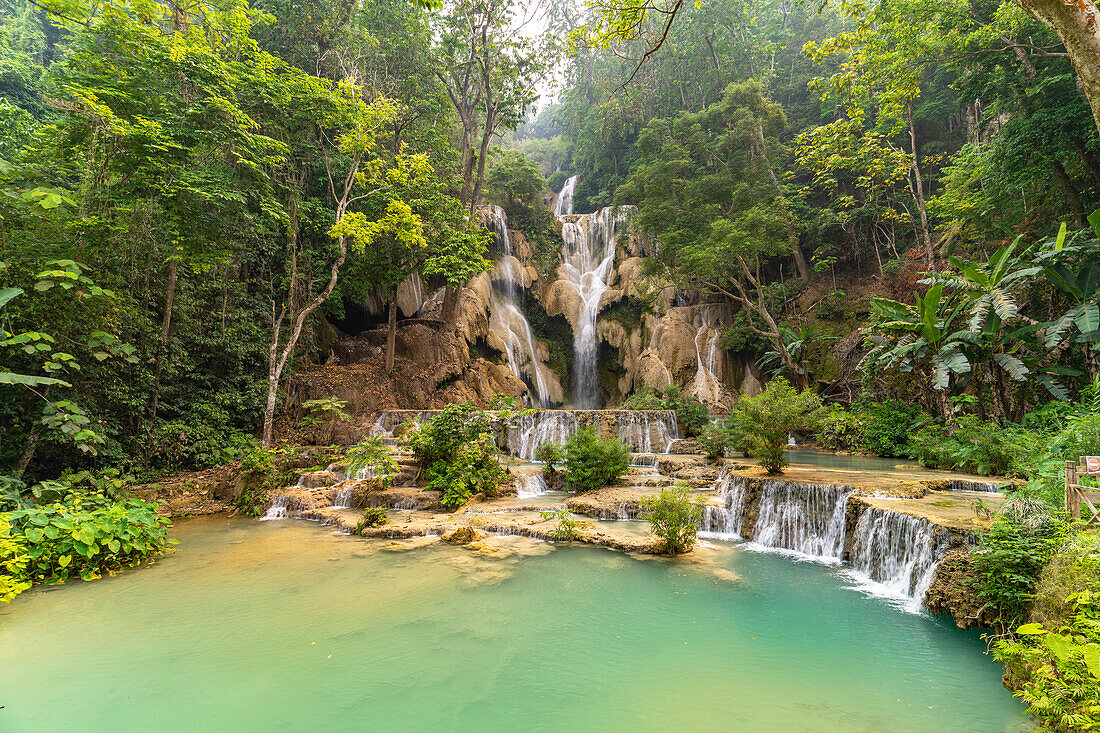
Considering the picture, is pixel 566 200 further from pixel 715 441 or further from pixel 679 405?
pixel 715 441

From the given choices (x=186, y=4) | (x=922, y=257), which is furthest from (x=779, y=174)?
(x=186, y=4)

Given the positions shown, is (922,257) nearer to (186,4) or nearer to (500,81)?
(500,81)

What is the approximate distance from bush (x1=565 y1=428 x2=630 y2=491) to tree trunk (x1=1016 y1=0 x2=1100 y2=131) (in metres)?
7.64

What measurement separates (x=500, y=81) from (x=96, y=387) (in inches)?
610

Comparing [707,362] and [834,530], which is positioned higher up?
[707,362]

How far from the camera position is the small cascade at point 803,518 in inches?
252

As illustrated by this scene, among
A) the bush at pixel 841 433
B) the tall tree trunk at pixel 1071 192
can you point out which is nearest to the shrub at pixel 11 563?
the bush at pixel 841 433

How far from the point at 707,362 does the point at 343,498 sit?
48.7 feet

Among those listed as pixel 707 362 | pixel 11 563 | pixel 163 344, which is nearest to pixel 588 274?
pixel 707 362

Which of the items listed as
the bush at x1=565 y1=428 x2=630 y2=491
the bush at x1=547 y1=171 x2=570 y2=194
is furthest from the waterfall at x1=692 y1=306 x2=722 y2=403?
the bush at x1=547 y1=171 x2=570 y2=194

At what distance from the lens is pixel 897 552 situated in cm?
528

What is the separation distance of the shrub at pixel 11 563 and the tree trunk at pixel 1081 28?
9034 mm

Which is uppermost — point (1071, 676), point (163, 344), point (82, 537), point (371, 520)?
point (163, 344)

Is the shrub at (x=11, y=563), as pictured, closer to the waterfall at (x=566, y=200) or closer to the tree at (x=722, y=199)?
the tree at (x=722, y=199)
